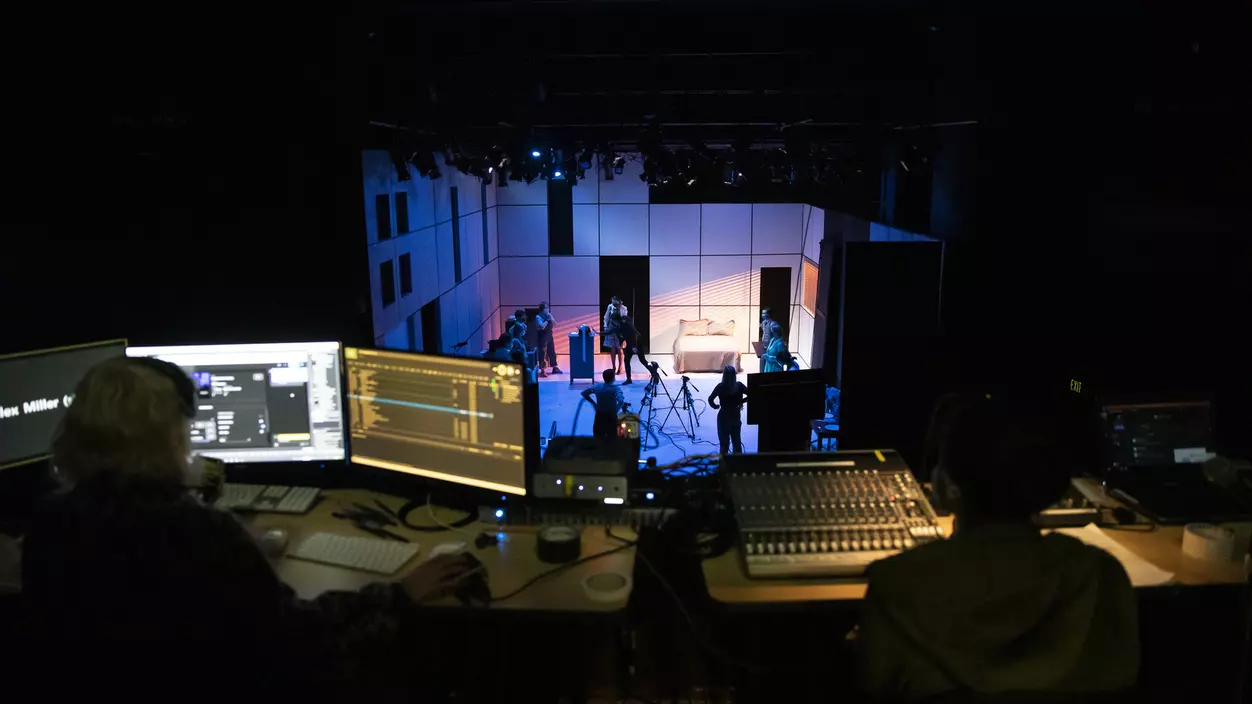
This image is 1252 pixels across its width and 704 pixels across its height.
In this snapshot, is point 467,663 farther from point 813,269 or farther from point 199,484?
point 813,269

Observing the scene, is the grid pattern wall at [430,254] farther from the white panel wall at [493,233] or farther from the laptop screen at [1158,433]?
the laptop screen at [1158,433]

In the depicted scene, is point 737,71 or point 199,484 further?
point 737,71

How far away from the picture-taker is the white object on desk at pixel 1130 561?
1900 millimetres

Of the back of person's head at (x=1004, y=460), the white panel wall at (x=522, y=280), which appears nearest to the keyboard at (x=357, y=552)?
the back of person's head at (x=1004, y=460)

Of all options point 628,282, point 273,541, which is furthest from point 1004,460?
point 628,282

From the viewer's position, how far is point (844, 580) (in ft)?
6.16

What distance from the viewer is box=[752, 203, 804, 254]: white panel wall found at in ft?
36.8

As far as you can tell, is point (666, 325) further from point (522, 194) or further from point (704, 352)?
point (522, 194)

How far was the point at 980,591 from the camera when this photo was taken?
4.46 ft

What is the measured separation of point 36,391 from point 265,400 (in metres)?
0.62

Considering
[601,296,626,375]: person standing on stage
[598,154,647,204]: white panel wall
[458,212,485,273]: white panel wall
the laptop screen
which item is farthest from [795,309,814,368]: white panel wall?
the laptop screen

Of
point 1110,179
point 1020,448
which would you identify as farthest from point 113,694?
point 1110,179

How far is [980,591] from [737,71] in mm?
4988

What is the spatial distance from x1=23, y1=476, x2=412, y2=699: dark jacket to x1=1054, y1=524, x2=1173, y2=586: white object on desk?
1.71m
